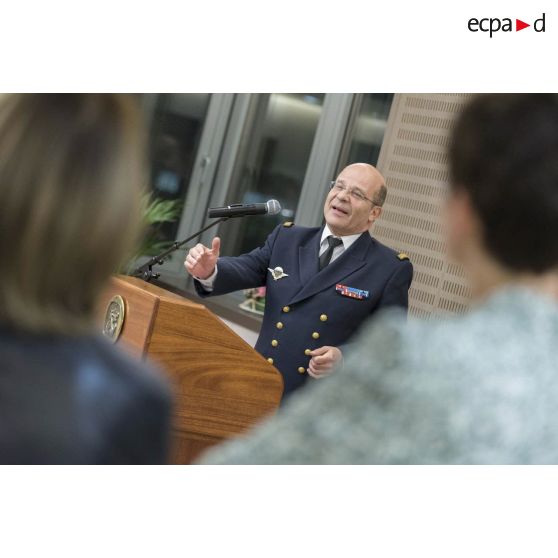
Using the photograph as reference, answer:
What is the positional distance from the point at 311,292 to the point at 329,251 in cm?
20

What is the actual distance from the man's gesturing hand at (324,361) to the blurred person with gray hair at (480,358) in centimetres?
174

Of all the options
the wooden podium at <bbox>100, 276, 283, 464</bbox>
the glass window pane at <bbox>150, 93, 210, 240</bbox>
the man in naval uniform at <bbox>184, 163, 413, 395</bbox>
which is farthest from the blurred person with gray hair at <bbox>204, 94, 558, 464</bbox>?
the glass window pane at <bbox>150, 93, 210, 240</bbox>

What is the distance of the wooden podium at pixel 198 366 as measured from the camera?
8.67ft

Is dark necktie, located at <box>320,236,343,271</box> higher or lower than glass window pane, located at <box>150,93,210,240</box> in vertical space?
lower

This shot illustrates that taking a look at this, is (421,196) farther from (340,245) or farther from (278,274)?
(278,274)

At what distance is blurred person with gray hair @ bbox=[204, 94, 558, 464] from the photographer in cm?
105

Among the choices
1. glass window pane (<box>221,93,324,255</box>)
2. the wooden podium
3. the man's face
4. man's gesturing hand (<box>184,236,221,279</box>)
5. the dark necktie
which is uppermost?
glass window pane (<box>221,93,324,255</box>)

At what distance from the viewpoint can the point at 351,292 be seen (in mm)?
3219

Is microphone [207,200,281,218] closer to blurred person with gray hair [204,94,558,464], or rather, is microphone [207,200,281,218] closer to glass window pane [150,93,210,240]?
blurred person with gray hair [204,94,558,464]

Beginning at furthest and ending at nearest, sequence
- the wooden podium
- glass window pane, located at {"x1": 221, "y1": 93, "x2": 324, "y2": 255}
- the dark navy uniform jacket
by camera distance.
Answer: glass window pane, located at {"x1": 221, "y1": 93, "x2": 324, "y2": 255} → the dark navy uniform jacket → the wooden podium

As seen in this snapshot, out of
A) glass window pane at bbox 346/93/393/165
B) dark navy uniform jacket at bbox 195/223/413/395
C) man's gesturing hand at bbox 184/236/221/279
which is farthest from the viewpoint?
glass window pane at bbox 346/93/393/165

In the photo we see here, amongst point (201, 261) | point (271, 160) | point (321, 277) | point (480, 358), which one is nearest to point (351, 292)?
point (321, 277)
